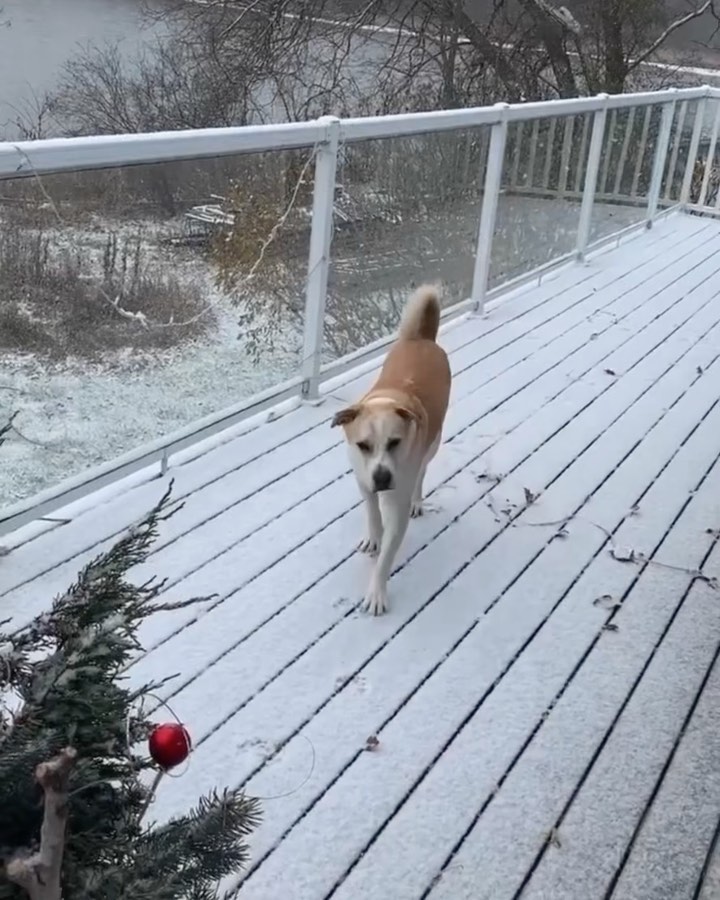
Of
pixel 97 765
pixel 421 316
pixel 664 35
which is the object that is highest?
pixel 664 35

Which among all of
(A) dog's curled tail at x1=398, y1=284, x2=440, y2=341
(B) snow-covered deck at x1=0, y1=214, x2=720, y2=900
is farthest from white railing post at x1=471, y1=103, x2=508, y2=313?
(A) dog's curled tail at x1=398, y1=284, x2=440, y2=341

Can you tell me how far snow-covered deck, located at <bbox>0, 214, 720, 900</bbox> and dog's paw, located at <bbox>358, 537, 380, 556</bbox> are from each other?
4 cm

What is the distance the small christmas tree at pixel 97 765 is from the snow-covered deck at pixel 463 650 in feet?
2.64

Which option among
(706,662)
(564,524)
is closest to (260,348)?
(564,524)

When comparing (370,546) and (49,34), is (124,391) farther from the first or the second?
(49,34)

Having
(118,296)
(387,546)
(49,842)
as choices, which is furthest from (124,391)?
(49,842)

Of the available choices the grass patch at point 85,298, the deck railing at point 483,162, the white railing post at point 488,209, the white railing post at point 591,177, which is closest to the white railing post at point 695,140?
the deck railing at point 483,162

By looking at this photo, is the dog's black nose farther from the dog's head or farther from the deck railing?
the deck railing

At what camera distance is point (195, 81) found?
40.0 ft

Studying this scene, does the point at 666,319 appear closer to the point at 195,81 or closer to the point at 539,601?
the point at 539,601

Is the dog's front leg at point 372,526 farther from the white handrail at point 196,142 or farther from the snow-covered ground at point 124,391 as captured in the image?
the white handrail at point 196,142

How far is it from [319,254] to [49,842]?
3115mm

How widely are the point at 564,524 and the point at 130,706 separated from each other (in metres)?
2.37

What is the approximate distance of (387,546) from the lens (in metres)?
2.72
